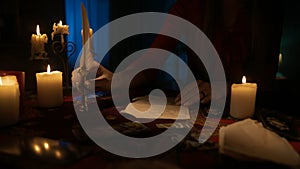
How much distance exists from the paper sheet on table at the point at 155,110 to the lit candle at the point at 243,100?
156mm

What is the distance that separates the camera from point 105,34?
3.66 metres

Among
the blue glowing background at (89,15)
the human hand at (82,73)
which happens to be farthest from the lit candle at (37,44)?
the blue glowing background at (89,15)

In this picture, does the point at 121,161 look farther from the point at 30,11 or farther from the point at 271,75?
the point at 30,11

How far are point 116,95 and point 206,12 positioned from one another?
635mm

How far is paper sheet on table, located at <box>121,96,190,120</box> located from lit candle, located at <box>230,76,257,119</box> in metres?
0.16

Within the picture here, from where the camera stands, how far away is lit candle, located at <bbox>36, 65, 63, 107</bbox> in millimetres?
990

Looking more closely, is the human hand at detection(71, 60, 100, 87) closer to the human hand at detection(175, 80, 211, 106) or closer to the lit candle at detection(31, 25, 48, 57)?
the lit candle at detection(31, 25, 48, 57)

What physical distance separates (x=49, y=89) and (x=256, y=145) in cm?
73

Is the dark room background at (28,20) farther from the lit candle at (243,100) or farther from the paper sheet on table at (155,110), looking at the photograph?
the lit candle at (243,100)

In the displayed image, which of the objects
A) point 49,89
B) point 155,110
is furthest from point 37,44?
point 155,110

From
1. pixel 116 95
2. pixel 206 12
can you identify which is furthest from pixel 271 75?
pixel 116 95

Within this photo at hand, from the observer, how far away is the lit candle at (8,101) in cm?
80

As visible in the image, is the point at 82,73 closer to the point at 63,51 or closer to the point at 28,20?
the point at 63,51

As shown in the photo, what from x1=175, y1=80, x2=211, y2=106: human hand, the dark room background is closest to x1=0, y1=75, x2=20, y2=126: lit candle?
x1=175, y1=80, x2=211, y2=106: human hand
